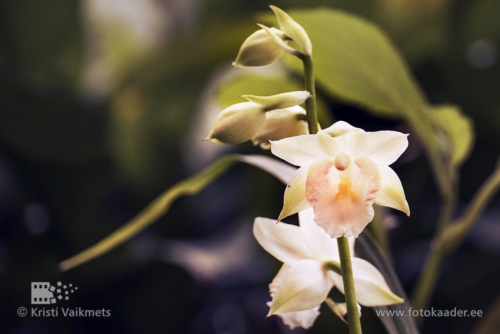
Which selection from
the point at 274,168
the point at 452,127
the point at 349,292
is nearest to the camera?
the point at 349,292

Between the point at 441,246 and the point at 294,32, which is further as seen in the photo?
the point at 441,246

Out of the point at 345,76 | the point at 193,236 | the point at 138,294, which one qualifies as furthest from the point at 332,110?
the point at 138,294

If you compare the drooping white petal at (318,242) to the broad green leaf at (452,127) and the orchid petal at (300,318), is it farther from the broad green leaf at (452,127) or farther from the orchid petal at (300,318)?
the broad green leaf at (452,127)

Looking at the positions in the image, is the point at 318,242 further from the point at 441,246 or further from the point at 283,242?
the point at 441,246

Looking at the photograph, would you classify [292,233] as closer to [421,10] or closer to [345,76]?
[345,76]

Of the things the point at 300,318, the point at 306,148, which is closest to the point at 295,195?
the point at 306,148

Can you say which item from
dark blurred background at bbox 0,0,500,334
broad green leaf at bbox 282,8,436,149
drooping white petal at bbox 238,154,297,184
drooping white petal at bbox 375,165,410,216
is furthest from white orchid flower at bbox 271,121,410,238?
dark blurred background at bbox 0,0,500,334
